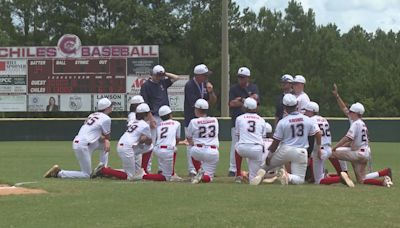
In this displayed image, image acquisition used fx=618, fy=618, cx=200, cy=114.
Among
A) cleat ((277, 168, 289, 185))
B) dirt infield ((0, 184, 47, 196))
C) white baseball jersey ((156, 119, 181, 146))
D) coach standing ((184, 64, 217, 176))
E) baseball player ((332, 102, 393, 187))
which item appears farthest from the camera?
coach standing ((184, 64, 217, 176))

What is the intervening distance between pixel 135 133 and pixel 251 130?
7.18 feet

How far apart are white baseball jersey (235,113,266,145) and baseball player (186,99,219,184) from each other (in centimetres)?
48

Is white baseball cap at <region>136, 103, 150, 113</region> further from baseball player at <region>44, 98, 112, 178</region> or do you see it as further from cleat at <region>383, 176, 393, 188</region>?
cleat at <region>383, 176, 393, 188</region>

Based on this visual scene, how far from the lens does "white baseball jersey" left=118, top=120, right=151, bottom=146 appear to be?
36.9ft

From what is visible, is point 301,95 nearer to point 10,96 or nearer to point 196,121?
point 196,121

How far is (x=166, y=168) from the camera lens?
11094mm

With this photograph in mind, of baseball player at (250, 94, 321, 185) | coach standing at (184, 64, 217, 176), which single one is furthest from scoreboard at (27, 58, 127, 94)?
baseball player at (250, 94, 321, 185)

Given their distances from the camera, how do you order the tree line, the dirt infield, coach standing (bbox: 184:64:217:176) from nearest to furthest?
the dirt infield < coach standing (bbox: 184:64:217:176) < the tree line

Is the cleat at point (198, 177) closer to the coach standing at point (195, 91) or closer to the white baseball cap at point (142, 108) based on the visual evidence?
the coach standing at point (195, 91)

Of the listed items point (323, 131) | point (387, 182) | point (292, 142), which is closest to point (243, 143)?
point (292, 142)

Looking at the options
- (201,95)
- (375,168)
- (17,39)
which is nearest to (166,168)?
(201,95)

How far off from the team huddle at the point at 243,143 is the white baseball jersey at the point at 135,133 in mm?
18

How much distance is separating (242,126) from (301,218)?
388cm

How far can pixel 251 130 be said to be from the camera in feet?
34.8
